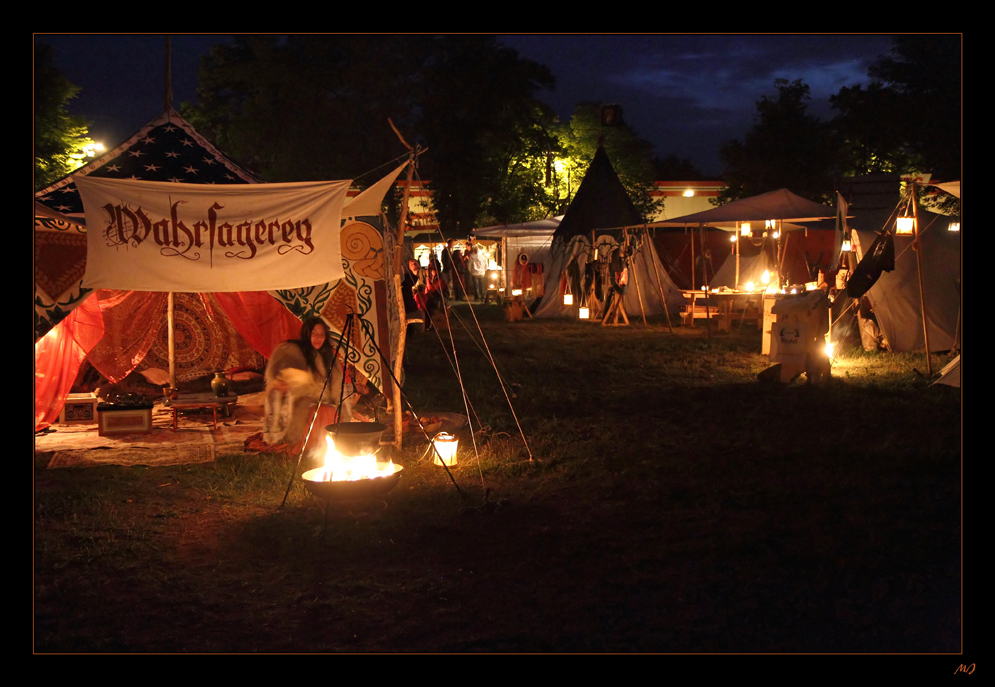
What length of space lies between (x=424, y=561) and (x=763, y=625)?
5.78 feet

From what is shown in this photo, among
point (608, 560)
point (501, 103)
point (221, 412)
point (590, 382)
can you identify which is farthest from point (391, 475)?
point (501, 103)

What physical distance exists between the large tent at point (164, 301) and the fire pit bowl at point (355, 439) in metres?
1.06

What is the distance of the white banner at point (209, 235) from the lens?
5734 millimetres

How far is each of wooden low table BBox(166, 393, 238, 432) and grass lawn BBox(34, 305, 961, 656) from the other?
1.12m

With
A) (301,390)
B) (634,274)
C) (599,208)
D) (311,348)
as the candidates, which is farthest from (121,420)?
(599,208)

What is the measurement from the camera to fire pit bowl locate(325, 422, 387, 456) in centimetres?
499

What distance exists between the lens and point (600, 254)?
17.9 meters

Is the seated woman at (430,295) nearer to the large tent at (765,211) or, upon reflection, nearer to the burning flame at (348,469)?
the large tent at (765,211)

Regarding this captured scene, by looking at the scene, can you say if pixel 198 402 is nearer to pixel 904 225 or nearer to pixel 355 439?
pixel 355 439

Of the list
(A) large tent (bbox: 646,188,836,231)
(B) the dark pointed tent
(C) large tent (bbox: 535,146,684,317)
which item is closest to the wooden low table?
(A) large tent (bbox: 646,188,836,231)

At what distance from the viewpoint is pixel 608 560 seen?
4359 millimetres

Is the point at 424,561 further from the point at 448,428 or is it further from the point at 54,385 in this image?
the point at 54,385

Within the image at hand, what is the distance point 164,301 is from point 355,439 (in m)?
4.94

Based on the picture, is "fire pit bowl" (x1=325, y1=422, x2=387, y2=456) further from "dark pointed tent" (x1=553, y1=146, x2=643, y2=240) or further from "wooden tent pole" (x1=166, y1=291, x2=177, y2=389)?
"dark pointed tent" (x1=553, y1=146, x2=643, y2=240)
